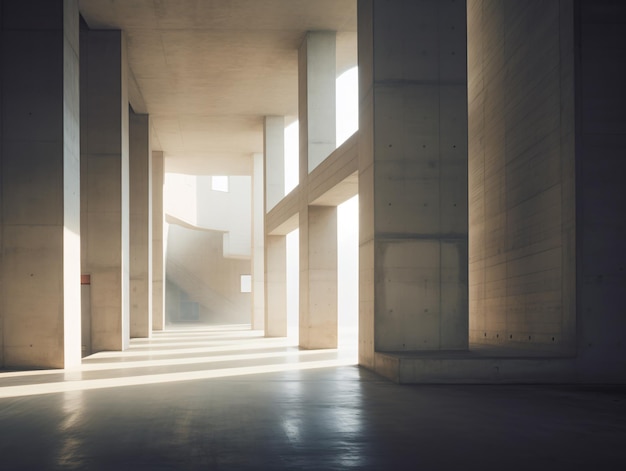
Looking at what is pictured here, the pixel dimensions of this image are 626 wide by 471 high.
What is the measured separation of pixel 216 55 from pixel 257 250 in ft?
45.7

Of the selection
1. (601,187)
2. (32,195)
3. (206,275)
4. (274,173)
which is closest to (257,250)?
(274,173)

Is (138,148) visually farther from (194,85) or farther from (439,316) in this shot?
(439,316)

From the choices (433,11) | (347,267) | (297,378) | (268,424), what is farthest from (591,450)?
(347,267)

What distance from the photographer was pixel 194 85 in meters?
25.0

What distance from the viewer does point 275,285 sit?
2650 centimetres

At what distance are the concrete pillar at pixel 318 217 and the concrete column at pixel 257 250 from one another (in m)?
12.5

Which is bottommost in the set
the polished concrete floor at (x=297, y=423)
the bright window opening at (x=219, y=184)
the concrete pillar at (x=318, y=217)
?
the polished concrete floor at (x=297, y=423)

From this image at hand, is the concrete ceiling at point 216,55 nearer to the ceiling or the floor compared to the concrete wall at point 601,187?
nearer to the ceiling

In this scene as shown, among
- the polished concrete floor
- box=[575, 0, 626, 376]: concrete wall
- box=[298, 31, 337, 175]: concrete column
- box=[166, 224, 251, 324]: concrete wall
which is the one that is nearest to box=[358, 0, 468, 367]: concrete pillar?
the polished concrete floor

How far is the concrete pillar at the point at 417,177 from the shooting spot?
1251 centimetres

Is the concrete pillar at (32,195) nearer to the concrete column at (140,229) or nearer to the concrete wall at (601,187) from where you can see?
the concrete wall at (601,187)

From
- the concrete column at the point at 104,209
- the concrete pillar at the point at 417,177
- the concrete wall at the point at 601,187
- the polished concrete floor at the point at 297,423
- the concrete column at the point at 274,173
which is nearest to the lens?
the polished concrete floor at the point at 297,423

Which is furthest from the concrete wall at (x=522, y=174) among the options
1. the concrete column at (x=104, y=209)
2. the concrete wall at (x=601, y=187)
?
the concrete column at (x=104, y=209)

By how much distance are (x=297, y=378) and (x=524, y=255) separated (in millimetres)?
5118
